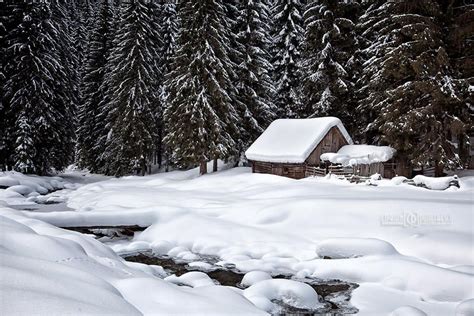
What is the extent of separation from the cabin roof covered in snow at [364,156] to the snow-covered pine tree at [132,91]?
16170 millimetres

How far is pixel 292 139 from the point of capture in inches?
951

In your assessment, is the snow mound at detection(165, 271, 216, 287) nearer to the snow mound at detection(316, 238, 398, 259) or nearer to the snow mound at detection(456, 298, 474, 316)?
the snow mound at detection(316, 238, 398, 259)

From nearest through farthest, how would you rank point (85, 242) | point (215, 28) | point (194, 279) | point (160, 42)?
1. point (194, 279)
2. point (85, 242)
3. point (215, 28)
4. point (160, 42)

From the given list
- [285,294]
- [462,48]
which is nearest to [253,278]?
[285,294]

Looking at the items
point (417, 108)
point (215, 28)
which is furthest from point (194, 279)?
point (215, 28)

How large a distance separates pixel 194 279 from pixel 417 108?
16.7 metres

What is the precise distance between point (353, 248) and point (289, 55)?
23524 millimetres

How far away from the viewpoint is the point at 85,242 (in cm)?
849

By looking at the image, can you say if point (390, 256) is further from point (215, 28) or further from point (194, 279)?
point (215, 28)

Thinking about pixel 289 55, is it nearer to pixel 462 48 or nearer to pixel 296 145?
pixel 296 145

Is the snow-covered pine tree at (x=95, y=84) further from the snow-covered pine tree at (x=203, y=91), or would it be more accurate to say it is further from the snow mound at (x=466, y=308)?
the snow mound at (x=466, y=308)

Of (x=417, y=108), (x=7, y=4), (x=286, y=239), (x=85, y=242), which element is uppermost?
(x=7, y=4)

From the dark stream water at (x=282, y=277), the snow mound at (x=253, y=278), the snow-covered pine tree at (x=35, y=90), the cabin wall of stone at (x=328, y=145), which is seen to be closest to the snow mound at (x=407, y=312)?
the dark stream water at (x=282, y=277)

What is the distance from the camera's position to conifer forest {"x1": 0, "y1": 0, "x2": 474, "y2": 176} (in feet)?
64.4
